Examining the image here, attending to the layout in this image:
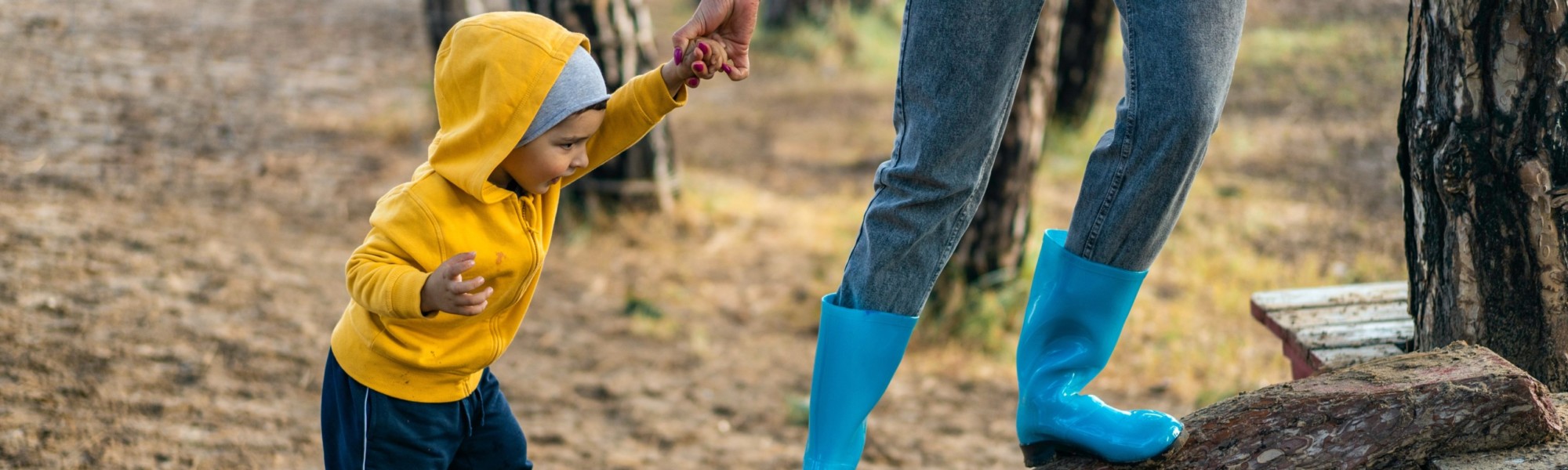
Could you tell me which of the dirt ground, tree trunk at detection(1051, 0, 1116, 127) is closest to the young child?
the dirt ground

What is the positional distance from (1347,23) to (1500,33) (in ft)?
25.3

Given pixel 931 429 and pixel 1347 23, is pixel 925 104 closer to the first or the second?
pixel 931 429

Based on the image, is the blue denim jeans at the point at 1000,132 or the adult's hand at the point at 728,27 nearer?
the blue denim jeans at the point at 1000,132

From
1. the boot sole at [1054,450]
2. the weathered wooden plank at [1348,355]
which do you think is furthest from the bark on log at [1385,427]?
the weathered wooden plank at [1348,355]

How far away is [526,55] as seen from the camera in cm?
194

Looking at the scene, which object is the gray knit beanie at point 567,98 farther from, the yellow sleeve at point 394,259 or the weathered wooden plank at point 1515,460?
the weathered wooden plank at point 1515,460

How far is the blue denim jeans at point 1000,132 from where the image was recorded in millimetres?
1840

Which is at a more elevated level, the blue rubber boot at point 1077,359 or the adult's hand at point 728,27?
the adult's hand at point 728,27

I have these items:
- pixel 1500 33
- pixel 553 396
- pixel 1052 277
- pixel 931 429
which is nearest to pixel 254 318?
pixel 553 396

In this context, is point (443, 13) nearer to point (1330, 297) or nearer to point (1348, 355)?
point (1330, 297)

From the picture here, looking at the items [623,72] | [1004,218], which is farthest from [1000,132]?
[623,72]

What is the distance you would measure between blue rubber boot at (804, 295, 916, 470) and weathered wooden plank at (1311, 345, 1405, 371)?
1088 millimetres

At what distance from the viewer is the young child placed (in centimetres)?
192

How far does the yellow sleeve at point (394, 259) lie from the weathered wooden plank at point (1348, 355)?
1821 millimetres
